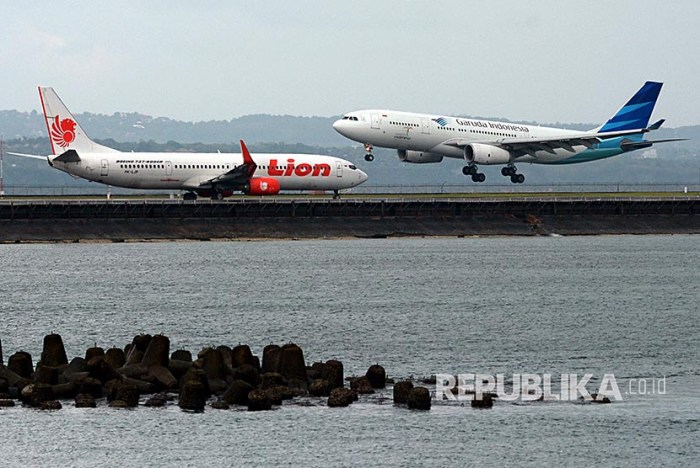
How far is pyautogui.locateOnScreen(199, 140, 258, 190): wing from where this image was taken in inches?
4793

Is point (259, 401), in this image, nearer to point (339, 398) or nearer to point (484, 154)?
point (339, 398)

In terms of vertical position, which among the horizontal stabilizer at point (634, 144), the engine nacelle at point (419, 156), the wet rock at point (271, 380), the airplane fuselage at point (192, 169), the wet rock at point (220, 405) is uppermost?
the horizontal stabilizer at point (634, 144)

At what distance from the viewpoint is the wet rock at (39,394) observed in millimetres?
43875

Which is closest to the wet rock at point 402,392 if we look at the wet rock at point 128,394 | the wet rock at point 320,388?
the wet rock at point 320,388

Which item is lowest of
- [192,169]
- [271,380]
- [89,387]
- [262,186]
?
[89,387]

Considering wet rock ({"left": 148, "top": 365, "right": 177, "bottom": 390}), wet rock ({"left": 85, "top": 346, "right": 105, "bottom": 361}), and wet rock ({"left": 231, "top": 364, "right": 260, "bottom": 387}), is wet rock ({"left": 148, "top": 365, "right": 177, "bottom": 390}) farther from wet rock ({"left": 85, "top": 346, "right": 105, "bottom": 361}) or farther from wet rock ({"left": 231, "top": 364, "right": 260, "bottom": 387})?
wet rock ({"left": 231, "top": 364, "right": 260, "bottom": 387})

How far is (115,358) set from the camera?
153 ft

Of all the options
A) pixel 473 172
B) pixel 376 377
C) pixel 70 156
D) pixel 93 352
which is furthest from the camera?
pixel 473 172

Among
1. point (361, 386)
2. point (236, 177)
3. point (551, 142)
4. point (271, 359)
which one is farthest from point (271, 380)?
point (551, 142)

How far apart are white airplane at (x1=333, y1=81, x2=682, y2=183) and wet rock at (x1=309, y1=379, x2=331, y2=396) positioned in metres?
73.8

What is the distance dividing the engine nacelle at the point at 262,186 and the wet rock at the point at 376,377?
77.2 meters

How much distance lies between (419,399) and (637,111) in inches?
4217

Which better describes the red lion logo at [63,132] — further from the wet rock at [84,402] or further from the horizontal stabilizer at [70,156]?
the wet rock at [84,402]

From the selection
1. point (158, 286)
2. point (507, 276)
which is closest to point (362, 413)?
point (158, 286)
